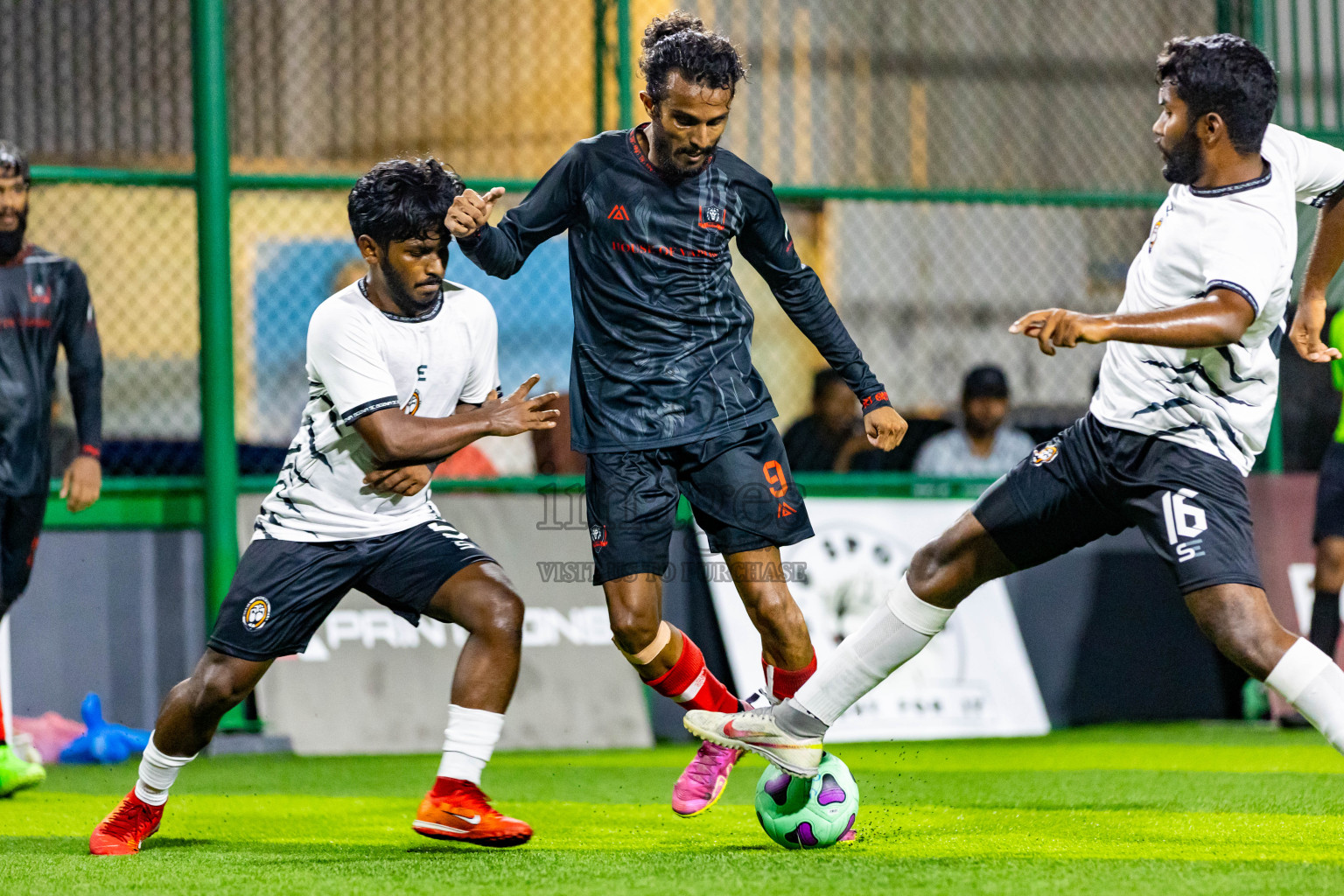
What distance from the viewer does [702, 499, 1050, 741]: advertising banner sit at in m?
7.55

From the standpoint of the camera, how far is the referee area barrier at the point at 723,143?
9281 millimetres

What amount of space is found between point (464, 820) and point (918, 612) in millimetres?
1322

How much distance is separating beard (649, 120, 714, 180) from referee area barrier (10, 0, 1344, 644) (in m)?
4.03

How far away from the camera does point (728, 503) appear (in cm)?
467

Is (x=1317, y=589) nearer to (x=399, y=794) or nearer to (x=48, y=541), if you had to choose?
(x=399, y=794)

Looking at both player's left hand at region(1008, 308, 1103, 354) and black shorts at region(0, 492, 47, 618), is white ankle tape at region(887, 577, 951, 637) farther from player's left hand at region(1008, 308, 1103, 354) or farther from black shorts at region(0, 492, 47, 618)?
black shorts at region(0, 492, 47, 618)

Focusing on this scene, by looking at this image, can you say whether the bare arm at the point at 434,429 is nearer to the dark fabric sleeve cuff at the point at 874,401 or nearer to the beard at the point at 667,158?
the beard at the point at 667,158

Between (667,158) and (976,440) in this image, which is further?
(976,440)

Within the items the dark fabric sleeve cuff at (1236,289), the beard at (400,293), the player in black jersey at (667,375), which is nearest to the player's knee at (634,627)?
the player in black jersey at (667,375)

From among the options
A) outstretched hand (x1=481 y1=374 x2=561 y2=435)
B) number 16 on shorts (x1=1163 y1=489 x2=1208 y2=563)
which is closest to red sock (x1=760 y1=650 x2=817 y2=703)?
outstretched hand (x1=481 y1=374 x2=561 y2=435)

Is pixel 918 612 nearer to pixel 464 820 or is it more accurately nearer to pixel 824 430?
pixel 464 820

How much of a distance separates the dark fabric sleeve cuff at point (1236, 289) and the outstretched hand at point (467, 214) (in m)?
1.85

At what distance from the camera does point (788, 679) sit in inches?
186

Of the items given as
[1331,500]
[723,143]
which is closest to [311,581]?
[1331,500]
